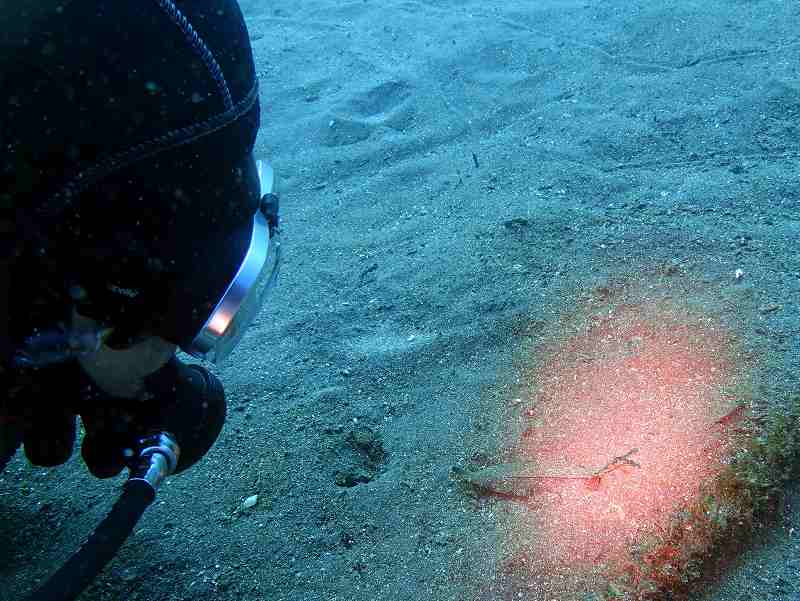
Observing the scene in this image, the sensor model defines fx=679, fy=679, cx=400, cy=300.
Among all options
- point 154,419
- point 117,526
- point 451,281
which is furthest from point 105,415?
point 451,281

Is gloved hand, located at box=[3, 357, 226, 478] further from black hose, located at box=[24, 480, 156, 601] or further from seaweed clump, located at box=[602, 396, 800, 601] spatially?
seaweed clump, located at box=[602, 396, 800, 601]

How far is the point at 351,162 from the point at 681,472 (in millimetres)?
2561

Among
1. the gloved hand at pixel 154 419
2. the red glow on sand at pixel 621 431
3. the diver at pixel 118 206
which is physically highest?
the diver at pixel 118 206

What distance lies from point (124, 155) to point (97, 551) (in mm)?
674

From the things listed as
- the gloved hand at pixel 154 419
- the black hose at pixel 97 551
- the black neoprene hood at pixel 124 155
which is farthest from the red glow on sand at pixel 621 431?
the black neoprene hood at pixel 124 155

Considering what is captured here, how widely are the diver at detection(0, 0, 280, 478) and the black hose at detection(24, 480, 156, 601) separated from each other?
0.16 metres

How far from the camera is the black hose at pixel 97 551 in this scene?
112cm

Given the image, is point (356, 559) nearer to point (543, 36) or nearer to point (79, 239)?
point (79, 239)

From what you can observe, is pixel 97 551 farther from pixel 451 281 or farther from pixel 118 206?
pixel 451 281

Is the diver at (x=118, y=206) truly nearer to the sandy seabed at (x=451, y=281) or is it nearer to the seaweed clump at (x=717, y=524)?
the sandy seabed at (x=451, y=281)

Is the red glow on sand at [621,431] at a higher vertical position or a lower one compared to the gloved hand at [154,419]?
lower

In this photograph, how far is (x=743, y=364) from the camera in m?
2.01

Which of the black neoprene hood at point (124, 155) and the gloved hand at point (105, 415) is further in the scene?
the gloved hand at point (105, 415)

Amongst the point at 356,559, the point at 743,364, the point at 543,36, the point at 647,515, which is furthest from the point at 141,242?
the point at 543,36
